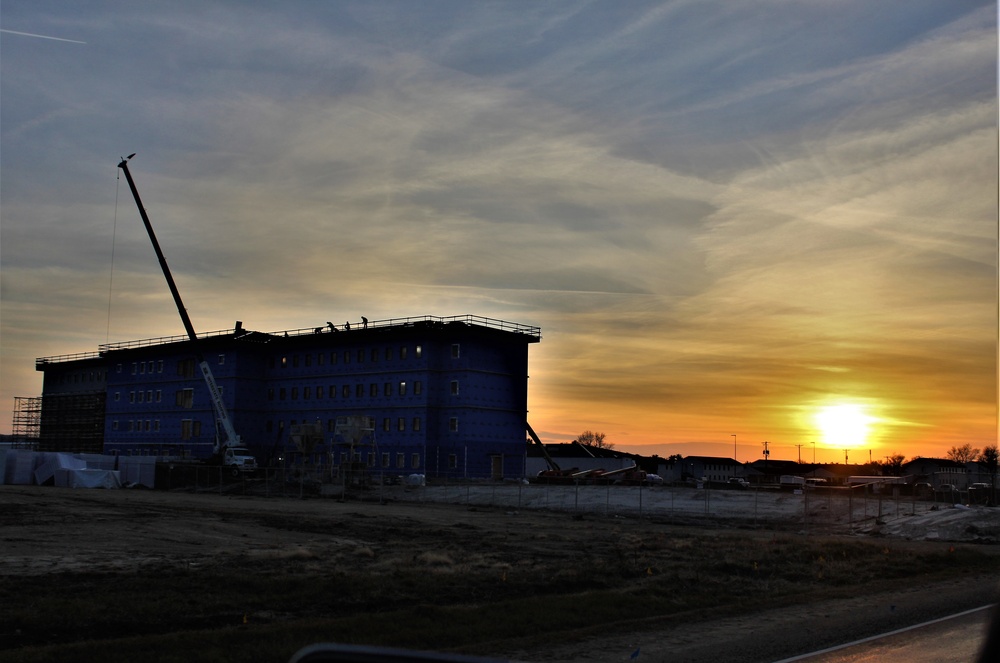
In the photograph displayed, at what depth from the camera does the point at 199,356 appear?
98062 millimetres

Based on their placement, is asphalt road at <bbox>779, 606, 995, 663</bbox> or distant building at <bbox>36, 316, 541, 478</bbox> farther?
distant building at <bbox>36, 316, 541, 478</bbox>

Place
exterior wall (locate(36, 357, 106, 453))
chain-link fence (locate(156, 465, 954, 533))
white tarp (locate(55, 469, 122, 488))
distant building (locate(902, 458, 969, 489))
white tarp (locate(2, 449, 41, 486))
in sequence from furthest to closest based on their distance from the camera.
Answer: distant building (locate(902, 458, 969, 489)) < exterior wall (locate(36, 357, 106, 453)) < white tarp (locate(2, 449, 41, 486)) < white tarp (locate(55, 469, 122, 488)) < chain-link fence (locate(156, 465, 954, 533))

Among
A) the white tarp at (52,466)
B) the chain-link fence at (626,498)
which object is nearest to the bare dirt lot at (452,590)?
the chain-link fence at (626,498)

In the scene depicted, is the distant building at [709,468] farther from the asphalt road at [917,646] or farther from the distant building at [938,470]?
the asphalt road at [917,646]

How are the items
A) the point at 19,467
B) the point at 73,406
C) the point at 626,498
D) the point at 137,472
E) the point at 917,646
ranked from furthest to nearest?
the point at 73,406 < the point at 137,472 < the point at 19,467 < the point at 626,498 < the point at 917,646

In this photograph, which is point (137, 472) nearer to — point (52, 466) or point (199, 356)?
point (52, 466)

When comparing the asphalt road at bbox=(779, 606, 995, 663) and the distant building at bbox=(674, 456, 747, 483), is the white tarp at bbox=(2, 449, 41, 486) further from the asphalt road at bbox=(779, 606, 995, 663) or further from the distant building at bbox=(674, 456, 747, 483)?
the distant building at bbox=(674, 456, 747, 483)

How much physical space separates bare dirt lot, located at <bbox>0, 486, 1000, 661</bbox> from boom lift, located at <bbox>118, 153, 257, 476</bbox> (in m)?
49.0

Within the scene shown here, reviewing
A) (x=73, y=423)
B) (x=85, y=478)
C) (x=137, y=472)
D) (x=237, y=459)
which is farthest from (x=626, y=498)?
(x=73, y=423)

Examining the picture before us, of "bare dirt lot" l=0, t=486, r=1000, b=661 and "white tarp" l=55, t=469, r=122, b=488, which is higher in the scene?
"bare dirt lot" l=0, t=486, r=1000, b=661

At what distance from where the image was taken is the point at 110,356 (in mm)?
124188

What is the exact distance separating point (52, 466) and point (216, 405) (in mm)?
18043

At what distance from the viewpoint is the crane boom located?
9612cm

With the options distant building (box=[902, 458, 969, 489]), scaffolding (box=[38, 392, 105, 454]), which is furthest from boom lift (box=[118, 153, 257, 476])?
distant building (box=[902, 458, 969, 489])
